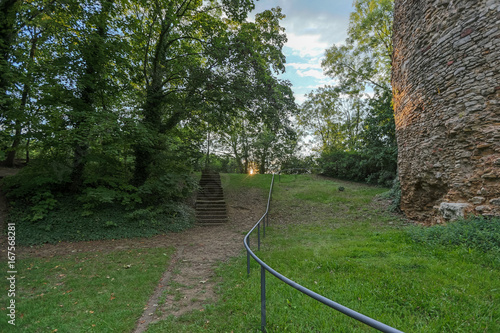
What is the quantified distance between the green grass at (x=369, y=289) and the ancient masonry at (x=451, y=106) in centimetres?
190

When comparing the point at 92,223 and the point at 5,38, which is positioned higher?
the point at 5,38

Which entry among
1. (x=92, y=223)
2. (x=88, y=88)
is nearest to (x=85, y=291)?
(x=92, y=223)

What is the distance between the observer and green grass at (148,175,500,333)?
2.53 meters

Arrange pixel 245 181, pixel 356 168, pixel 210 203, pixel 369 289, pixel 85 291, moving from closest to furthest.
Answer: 1. pixel 369 289
2. pixel 85 291
3. pixel 210 203
4. pixel 245 181
5. pixel 356 168

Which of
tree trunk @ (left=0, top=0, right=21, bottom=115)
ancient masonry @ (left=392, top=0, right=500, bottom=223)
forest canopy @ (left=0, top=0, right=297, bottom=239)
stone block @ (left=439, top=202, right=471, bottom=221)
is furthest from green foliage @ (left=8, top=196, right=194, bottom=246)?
ancient masonry @ (left=392, top=0, right=500, bottom=223)

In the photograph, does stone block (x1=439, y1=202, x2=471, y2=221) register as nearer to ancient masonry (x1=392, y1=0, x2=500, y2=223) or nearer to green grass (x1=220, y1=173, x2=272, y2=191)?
ancient masonry (x1=392, y1=0, x2=500, y2=223)

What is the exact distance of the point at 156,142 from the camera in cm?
937

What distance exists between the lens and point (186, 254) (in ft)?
21.0

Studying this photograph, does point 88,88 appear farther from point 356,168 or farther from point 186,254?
point 356,168

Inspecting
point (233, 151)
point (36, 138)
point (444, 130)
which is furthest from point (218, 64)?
point (233, 151)

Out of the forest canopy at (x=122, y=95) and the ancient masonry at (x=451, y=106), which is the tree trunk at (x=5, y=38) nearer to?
the forest canopy at (x=122, y=95)

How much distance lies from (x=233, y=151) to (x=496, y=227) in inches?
955

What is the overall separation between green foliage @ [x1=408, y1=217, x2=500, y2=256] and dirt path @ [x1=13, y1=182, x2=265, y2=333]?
4827mm

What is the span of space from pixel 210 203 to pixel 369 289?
9510 millimetres
